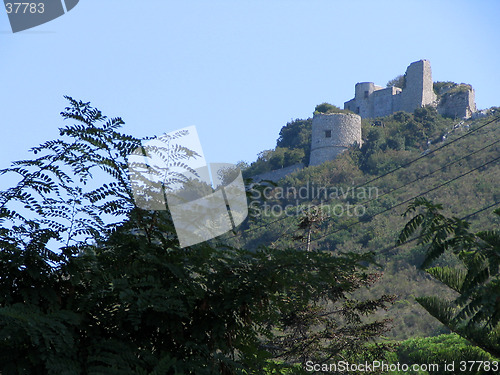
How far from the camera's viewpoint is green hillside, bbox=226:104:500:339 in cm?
2045

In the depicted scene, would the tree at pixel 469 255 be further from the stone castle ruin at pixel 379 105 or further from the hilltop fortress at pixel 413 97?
the hilltop fortress at pixel 413 97

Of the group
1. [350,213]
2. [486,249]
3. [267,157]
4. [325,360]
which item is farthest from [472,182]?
[486,249]

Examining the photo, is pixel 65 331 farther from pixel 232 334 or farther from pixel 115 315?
pixel 232 334

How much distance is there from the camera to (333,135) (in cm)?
3972

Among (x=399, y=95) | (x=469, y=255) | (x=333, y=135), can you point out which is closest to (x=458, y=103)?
(x=399, y=95)

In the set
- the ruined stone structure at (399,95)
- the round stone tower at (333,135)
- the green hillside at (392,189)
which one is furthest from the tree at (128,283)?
the ruined stone structure at (399,95)

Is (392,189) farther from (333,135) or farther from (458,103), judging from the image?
(458,103)

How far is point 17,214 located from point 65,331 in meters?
0.62

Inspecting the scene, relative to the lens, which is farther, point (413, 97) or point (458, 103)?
point (413, 97)

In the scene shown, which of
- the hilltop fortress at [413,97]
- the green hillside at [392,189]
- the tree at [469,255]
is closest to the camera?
the tree at [469,255]

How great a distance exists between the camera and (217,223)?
2.20 m

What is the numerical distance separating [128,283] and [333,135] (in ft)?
126

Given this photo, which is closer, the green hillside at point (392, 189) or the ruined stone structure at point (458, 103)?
the green hillside at point (392, 189)

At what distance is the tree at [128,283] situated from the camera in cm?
184
